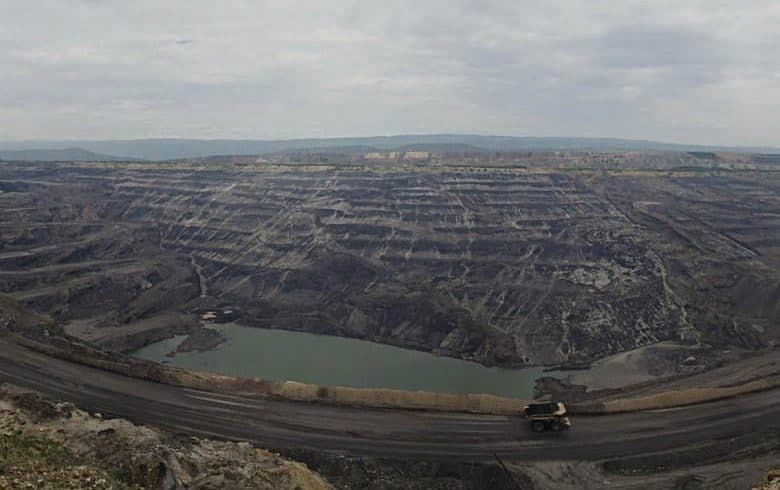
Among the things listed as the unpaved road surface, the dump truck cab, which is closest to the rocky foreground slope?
the unpaved road surface

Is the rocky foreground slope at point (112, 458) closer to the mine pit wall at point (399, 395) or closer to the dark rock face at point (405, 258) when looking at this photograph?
the mine pit wall at point (399, 395)

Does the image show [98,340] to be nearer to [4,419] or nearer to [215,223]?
[4,419]

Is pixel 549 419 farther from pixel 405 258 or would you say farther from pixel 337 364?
pixel 405 258

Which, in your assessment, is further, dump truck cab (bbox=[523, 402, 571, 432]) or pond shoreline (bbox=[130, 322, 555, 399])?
pond shoreline (bbox=[130, 322, 555, 399])

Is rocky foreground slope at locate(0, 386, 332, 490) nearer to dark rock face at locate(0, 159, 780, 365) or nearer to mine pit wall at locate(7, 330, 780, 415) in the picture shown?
mine pit wall at locate(7, 330, 780, 415)

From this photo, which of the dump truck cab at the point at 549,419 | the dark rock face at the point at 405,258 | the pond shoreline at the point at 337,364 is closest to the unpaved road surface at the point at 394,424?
the dump truck cab at the point at 549,419

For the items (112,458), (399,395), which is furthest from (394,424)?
(112,458)
